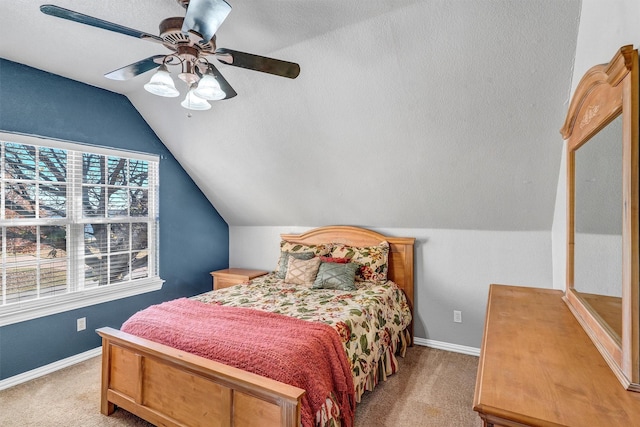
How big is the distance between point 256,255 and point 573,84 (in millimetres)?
3702

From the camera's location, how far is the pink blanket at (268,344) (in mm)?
Answer: 1687

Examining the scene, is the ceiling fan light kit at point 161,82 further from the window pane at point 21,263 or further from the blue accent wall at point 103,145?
the window pane at point 21,263

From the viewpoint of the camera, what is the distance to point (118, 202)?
133 inches

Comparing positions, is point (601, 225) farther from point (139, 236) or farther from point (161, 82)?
point (139, 236)

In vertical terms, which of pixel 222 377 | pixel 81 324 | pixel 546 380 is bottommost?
pixel 81 324

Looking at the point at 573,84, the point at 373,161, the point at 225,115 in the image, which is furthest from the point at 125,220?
the point at 573,84

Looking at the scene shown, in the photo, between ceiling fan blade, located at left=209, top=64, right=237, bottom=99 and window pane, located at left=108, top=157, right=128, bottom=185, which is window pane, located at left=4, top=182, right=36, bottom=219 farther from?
ceiling fan blade, located at left=209, top=64, right=237, bottom=99

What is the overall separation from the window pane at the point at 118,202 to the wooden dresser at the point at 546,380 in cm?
341

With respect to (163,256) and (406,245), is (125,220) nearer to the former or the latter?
A: (163,256)

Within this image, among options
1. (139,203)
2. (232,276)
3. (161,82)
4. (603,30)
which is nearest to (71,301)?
(139,203)

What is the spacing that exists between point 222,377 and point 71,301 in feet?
7.06

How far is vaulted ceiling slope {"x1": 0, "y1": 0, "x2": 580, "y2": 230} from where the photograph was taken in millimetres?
1919

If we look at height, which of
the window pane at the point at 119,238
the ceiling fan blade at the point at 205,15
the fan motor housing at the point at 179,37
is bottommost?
the window pane at the point at 119,238

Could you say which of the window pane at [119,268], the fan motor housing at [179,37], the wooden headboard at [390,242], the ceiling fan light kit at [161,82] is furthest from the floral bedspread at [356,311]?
the fan motor housing at [179,37]
